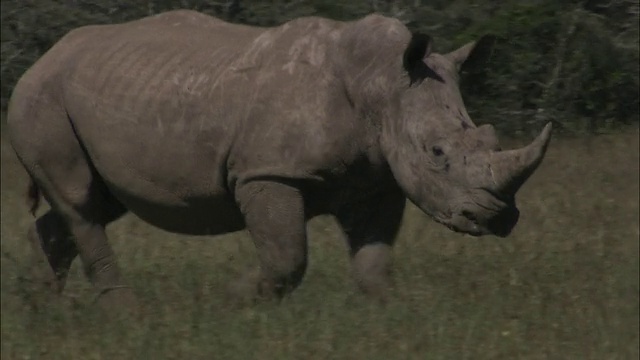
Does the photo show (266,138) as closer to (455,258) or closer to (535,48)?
(455,258)

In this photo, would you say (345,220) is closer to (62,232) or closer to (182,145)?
(182,145)

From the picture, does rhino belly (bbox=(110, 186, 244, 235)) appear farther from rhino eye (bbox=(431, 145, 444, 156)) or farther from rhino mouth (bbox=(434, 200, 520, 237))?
rhino mouth (bbox=(434, 200, 520, 237))

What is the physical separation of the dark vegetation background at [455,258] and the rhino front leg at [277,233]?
0.12 metres

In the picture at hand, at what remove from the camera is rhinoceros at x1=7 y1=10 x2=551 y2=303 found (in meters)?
8.11

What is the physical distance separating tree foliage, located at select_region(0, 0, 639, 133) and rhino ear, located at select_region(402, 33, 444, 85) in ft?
19.7

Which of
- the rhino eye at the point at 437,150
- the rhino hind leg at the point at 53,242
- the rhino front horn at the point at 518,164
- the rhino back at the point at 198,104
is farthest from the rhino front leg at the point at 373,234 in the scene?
the rhino hind leg at the point at 53,242

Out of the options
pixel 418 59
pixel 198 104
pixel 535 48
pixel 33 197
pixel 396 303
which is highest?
pixel 418 59

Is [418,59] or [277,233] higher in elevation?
[418,59]

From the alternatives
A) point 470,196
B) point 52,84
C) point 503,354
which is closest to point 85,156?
point 52,84

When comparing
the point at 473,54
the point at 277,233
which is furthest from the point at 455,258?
the point at 277,233

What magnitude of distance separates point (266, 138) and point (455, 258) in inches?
64.2

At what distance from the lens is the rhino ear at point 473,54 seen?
28.0 ft

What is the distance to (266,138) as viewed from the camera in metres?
8.34

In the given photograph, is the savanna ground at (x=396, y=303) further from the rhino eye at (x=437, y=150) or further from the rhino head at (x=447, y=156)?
the rhino eye at (x=437, y=150)
